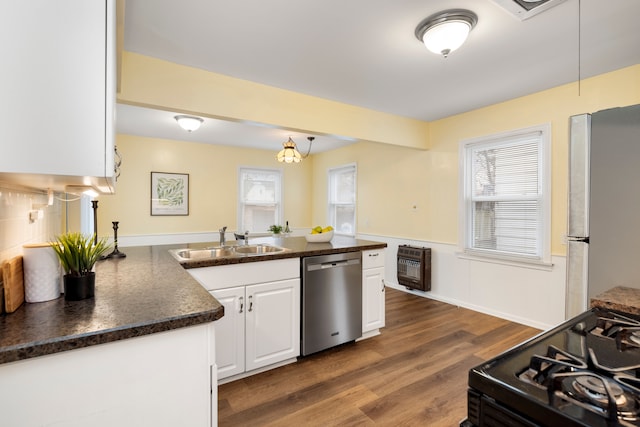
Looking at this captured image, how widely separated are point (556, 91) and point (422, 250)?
2265 mm

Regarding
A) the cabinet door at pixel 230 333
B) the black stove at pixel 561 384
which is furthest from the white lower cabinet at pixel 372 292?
the black stove at pixel 561 384

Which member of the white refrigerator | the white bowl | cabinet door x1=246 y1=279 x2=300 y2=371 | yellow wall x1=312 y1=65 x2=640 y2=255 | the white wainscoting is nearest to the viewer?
the white refrigerator

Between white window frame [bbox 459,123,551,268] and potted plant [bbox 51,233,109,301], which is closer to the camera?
potted plant [bbox 51,233,109,301]

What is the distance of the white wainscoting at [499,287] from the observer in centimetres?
308

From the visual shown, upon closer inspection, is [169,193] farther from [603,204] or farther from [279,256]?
[603,204]

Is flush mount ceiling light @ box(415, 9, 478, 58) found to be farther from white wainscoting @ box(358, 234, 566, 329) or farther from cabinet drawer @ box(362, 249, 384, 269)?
white wainscoting @ box(358, 234, 566, 329)

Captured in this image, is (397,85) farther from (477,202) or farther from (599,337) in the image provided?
(599,337)

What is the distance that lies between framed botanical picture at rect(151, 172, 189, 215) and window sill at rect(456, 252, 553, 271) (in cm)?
437

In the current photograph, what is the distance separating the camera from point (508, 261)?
344 centimetres

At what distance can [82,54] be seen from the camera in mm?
789

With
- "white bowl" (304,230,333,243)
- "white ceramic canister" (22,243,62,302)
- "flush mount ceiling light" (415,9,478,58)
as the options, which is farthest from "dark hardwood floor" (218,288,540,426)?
"flush mount ceiling light" (415,9,478,58)

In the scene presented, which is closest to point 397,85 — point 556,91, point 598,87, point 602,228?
point 556,91

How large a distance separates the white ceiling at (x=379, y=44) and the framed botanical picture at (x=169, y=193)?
10.0ft

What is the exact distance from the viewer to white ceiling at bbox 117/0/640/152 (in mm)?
1854
